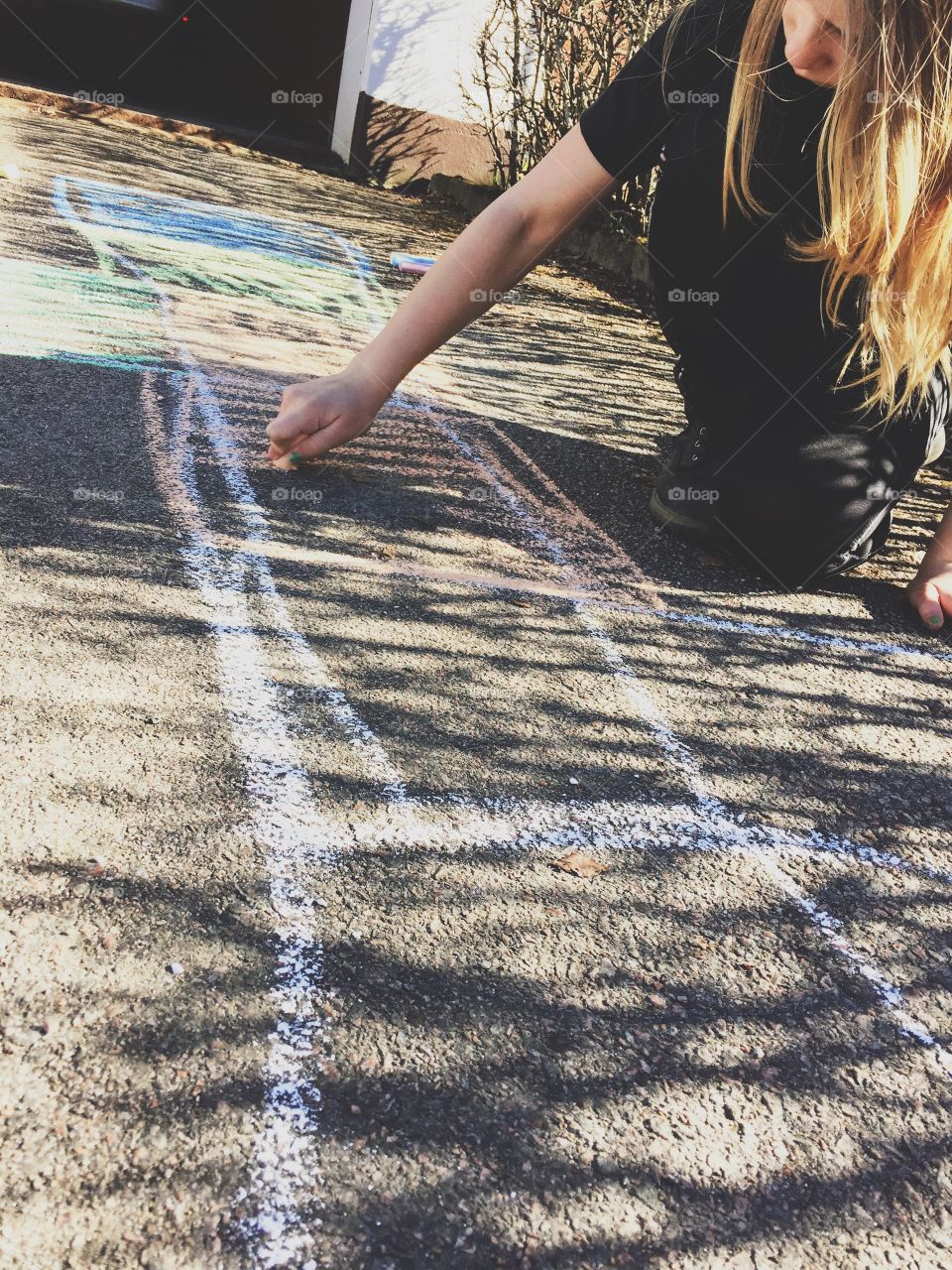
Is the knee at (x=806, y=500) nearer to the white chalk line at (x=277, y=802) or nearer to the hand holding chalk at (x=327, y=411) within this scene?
the hand holding chalk at (x=327, y=411)

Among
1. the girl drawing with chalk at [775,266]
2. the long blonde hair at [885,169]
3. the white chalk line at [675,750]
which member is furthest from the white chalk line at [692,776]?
the long blonde hair at [885,169]

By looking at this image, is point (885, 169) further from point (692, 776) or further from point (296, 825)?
point (296, 825)

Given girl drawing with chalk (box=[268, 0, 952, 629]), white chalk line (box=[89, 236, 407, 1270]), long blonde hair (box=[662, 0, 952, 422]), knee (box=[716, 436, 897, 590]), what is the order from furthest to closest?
knee (box=[716, 436, 897, 590])
girl drawing with chalk (box=[268, 0, 952, 629])
long blonde hair (box=[662, 0, 952, 422])
white chalk line (box=[89, 236, 407, 1270])

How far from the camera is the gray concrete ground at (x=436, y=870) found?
4.22 feet

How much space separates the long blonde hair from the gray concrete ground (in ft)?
2.68

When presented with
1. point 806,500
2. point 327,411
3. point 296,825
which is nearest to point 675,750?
point 296,825

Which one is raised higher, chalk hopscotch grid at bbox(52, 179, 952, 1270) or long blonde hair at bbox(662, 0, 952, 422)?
long blonde hair at bbox(662, 0, 952, 422)

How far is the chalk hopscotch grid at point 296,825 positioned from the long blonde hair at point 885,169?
963mm

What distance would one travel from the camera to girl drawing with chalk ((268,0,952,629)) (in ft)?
6.94

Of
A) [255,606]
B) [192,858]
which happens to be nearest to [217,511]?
[255,606]

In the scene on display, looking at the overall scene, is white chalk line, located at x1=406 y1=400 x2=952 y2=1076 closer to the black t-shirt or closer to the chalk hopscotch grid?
the chalk hopscotch grid

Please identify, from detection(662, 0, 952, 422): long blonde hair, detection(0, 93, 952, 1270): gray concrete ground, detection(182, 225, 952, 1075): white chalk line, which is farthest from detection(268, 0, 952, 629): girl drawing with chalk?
detection(182, 225, 952, 1075): white chalk line

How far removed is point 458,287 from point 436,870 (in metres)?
1.31

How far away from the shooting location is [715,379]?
304cm
